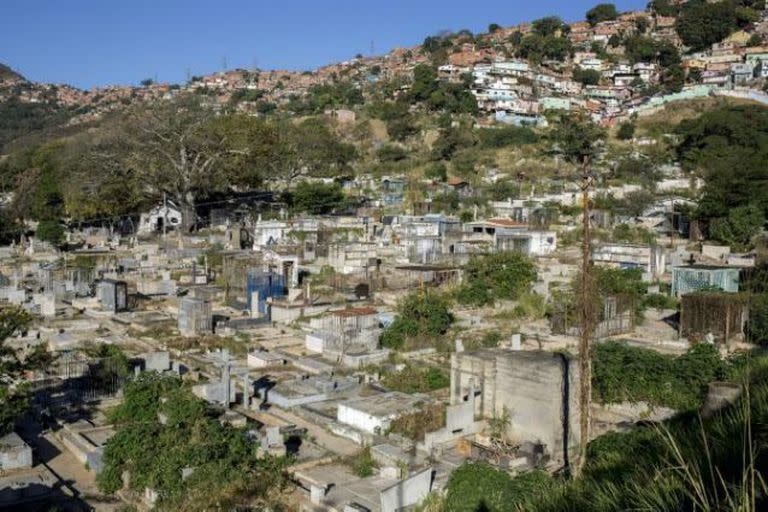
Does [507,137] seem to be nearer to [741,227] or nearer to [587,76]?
[587,76]

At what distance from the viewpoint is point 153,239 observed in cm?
3953

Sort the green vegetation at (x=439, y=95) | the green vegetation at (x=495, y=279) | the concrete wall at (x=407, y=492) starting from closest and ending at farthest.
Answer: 1. the concrete wall at (x=407, y=492)
2. the green vegetation at (x=495, y=279)
3. the green vegetation at (x=439, y=95)

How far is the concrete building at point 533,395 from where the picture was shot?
11.4 metres

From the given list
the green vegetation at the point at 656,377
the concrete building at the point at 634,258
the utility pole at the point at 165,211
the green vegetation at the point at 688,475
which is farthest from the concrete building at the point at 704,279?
the utility pole at the point at 165,211

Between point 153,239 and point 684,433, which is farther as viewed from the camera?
point 153,239

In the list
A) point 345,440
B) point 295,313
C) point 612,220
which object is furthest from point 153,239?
point 345,440

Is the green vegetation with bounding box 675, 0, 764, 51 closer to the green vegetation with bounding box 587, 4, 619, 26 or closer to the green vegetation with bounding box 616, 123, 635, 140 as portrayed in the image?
the green vegetation with bounding box 587, 4, 619, 26

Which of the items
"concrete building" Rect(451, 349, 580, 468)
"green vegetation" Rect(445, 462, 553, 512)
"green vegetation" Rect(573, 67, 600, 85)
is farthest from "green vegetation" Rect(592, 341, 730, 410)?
"green vegetation" Rect(573, 67, 600, 85)

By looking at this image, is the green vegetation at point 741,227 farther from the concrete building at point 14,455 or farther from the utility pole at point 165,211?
the utility pole at point 165,211

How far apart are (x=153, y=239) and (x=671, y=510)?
3846 centimetres

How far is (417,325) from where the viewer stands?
18688 mm

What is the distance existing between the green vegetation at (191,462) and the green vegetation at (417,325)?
7118 millimetres

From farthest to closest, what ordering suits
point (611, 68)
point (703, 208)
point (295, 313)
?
point (611, 68), point (703, 208), point (295, 313)

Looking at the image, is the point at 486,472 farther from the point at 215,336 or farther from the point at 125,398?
the point at 215,336
